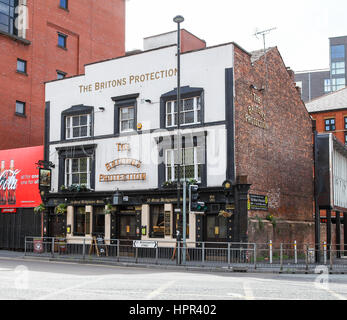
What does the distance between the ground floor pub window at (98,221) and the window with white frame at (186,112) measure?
665 centimetres

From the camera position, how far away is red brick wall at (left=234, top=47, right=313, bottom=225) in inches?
1040

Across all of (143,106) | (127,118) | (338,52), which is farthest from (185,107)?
(338,52)

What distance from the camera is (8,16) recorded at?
40094 millimetres

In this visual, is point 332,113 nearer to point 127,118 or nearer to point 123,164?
point 127,118

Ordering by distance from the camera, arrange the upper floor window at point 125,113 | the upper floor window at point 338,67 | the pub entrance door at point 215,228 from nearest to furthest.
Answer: the pub entrance door at point 215,228
the upper floor window at point 125,113
the upper floor window at point 338,67

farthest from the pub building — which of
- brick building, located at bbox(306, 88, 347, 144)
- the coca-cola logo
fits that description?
brick building, located at bbox(306, 88, 347, 144)

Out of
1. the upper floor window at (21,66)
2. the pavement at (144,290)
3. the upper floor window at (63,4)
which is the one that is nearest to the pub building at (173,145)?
the upper floor window at (21,66)

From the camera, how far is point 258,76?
2839 centimetres

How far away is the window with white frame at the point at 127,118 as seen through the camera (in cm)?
2911

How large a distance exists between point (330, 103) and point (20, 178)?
47384 mm

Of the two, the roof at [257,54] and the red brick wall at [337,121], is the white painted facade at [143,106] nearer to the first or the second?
the roof at [257,54]
